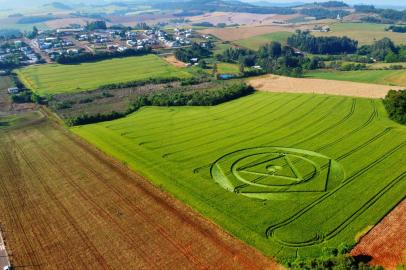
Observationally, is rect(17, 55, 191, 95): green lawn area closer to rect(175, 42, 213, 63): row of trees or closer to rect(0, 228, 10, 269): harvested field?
rect(175, 42, 213, 63): row of trees

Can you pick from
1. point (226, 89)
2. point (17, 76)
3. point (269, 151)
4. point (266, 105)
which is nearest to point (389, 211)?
point (269, 151)

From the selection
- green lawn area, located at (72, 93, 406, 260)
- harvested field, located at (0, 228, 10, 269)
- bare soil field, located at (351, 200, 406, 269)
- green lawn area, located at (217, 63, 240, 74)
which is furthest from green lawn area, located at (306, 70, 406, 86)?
harvested field, located at (0, 228, 10, 269)

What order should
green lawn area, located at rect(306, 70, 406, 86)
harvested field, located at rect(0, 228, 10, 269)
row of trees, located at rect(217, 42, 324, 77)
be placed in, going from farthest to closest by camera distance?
row of trees, located at rect(217, 42, 324, 77)
green lawn area, located at rect(306, 70, 406, 86)
harvested field, located at rect(0, 228, 10, 269)

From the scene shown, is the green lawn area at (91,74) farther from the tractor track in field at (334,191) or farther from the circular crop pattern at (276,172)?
the tractor track in field at (334,191)

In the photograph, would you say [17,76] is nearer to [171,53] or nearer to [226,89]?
[171,53]

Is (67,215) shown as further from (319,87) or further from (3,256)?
(319,87)

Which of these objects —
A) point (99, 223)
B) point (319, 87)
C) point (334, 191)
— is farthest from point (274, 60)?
point (99, 223)
